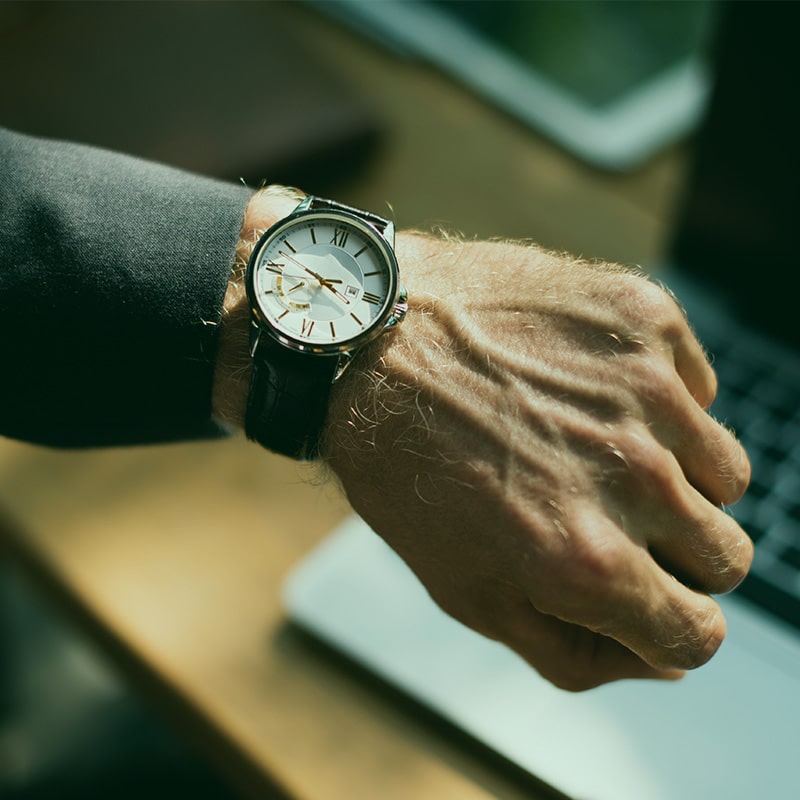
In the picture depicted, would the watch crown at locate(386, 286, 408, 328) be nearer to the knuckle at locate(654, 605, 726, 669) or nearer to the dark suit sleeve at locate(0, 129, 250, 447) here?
the dark suit sleeve at locate(0, 129, 250, 447)

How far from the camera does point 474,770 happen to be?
56 centimetres

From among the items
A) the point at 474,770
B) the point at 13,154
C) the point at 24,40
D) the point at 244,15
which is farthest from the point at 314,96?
the point at 474,770

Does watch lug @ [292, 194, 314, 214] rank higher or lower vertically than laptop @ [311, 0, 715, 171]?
higher

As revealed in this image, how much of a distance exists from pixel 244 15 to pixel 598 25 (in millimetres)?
490

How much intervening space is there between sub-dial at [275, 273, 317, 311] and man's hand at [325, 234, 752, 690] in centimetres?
5

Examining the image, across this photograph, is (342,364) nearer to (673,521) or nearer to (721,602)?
(673,521)

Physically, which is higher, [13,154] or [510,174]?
[13,154]

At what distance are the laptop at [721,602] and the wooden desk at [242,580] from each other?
0.10ft

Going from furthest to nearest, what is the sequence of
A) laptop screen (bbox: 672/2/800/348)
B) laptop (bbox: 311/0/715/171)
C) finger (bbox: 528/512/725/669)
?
laptop (bbox: 311/0/715/171), laptop screen (bbox: 672/2/800/348), finger (bbox: 528/512/725/669)

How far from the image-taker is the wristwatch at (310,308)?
1.65 feet

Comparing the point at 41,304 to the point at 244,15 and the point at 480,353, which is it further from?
the point at 244,15

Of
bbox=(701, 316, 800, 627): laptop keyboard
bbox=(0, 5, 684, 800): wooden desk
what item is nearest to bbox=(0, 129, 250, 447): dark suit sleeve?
bbox=(0, 5, 684, 800): wooden desk

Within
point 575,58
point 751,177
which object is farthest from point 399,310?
point 575,58

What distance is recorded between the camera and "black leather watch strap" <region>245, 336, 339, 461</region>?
50cm
